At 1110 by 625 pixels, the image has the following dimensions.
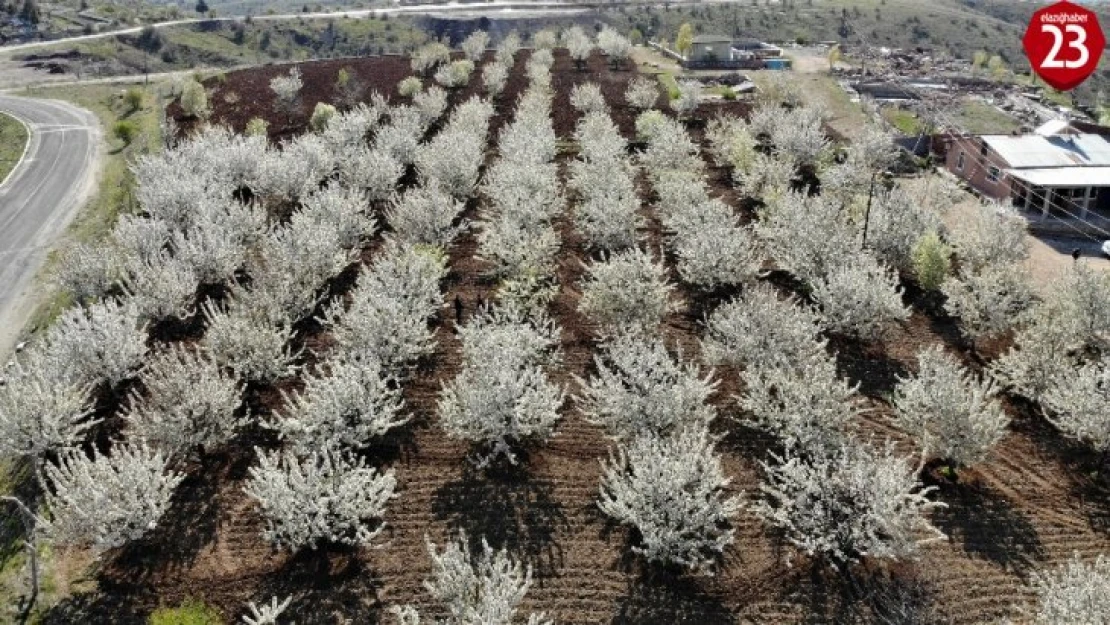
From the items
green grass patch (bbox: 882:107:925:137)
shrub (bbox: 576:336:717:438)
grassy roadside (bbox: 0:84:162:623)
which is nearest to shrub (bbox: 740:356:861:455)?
shrub (bbox: 576:336:717:438)

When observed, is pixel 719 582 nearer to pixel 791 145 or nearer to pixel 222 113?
pixel 791 145

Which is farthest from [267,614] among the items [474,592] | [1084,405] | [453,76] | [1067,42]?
[453,76]

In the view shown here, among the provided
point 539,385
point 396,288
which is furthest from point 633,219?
point 539,385

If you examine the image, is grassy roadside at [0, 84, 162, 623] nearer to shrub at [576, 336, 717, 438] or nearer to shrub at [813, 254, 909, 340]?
shrub at [576, 336, 717, 438]

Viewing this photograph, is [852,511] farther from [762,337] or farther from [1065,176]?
[1065,176]

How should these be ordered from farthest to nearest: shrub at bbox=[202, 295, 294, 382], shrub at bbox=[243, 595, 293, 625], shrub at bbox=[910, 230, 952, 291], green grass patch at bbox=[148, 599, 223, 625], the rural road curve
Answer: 1. the rural road curve
2. shrub at bbox=[910, 230, 952, 291]
3. shrub at bbox=[202, 295, 294, 382]
4. green grass patch at bbox=[148, 599, 223, 625]
5. shrub at bbox=[243, 595, 293, 625]

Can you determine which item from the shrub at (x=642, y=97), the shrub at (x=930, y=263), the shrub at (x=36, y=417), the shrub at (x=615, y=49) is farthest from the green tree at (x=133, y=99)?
the shrub at (x=930, y=263)
